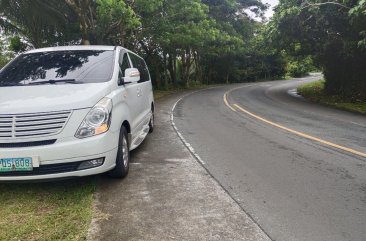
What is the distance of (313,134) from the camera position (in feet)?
32.0

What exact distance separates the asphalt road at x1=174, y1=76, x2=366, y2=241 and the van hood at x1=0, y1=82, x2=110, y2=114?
224cm

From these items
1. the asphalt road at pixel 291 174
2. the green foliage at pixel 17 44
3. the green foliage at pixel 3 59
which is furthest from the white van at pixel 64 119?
the green foliage at pixel 17 44

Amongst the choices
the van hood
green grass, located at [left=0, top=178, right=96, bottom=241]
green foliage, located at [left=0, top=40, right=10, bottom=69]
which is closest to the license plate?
green grass, located at [left=0, top=178, right=96, bottom=241]

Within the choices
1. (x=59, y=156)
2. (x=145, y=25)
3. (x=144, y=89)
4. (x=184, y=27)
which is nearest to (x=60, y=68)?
(x=59, y=156)

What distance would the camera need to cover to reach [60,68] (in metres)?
6.29

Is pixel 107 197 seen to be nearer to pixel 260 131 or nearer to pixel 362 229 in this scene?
pixel 362 229

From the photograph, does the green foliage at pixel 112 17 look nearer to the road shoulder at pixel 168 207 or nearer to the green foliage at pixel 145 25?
the green foliage at pixel 145 25

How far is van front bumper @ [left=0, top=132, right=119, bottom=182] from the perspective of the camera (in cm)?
477

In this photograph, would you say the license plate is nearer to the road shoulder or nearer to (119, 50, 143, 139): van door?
the road shoulder

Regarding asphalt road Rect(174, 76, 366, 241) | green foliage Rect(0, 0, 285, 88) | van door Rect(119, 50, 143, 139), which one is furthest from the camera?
green foliage Rect(0, 0, 285, 88)

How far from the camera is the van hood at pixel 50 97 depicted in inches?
194

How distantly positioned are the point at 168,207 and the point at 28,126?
1.99 metres

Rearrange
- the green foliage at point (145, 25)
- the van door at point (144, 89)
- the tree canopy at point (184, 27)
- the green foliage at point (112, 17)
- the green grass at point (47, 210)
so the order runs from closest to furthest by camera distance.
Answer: the green grass at point (47, 210)
the van door at point (144, 89)
the green foliage at point (112, 17)
the tree canopy at point (184, 27)
the green foliage at point (145, 25)

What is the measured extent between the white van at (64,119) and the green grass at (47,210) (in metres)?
0.34
